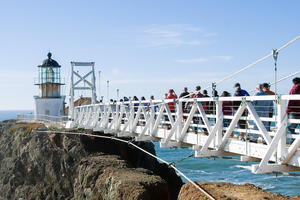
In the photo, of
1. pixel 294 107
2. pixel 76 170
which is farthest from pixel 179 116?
pixel 76 170

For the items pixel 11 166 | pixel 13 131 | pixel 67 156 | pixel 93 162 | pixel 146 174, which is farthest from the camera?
pixel 13 131

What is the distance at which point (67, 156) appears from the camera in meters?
24.2

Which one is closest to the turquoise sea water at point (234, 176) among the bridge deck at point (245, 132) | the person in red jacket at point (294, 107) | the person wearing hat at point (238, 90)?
the bridge deck at point (245, 132)

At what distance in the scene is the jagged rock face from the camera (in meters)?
16.7

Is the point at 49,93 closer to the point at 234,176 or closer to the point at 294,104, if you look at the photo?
the point at 234,176

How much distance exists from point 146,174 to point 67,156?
748cm

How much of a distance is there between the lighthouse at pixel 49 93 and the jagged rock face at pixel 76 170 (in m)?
8.88

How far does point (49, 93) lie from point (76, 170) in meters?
19.3

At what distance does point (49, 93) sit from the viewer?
41.2 meters

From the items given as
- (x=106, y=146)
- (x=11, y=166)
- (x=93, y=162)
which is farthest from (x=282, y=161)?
(x=11, y=166)

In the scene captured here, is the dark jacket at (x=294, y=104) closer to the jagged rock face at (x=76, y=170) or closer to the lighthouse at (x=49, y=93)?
the jagged rock face at (x=76, y=170)

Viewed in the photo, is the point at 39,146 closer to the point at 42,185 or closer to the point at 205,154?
the point at 42,185

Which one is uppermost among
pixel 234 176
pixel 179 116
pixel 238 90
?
pixel 238 90

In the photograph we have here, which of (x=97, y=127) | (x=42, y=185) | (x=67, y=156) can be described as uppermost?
(x=97, y=127)
